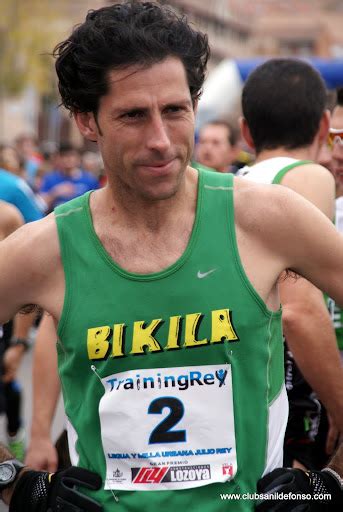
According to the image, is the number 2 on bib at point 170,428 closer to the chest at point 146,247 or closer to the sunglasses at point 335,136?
the chest at point 146,247

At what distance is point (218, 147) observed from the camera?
9828mm

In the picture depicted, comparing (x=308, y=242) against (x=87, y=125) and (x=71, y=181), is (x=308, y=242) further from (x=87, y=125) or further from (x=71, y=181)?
(x=71, y=181)

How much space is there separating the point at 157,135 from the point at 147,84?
5.6 inches

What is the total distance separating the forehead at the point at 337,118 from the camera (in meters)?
4.94

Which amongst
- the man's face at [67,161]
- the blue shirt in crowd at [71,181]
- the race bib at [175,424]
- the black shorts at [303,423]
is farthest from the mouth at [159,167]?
the man's face at [67,161]

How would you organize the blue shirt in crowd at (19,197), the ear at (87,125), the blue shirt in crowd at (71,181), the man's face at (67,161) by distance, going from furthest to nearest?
1. the man's face at (67,161)
2. the blue shirt in crowd at (71,181)
3. the blue shirt in crowd at (19,197)
4. the ear at (87,125)

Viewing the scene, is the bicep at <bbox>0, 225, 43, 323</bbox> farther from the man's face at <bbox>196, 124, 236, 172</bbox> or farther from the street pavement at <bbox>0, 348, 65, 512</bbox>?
the man's face at <bbox>196, 124, 236, 172</bbox>

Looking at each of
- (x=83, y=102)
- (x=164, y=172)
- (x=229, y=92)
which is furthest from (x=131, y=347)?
(x=229, y=92)

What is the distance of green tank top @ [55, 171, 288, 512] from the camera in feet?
9.70

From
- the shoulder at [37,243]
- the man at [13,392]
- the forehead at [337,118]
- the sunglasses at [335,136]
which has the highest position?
the shoulder at [37,243]

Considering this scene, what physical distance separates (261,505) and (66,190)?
14906mm

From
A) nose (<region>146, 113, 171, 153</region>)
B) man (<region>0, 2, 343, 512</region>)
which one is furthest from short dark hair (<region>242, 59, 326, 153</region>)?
nose (<region>146, 113, 171, 153</region>)

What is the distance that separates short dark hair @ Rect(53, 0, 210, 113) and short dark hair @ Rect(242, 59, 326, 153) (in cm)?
135

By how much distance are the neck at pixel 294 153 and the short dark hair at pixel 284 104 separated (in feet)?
0.06
